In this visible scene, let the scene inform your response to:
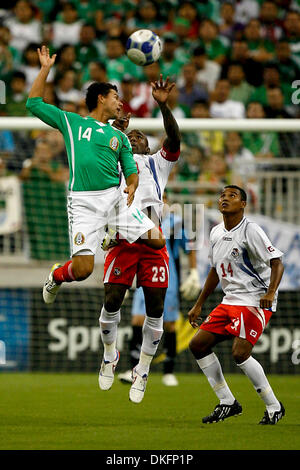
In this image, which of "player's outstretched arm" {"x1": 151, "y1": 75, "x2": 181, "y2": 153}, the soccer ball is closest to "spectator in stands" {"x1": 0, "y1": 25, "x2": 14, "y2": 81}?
the soccer ball

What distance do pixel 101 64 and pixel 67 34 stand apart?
1767 mm

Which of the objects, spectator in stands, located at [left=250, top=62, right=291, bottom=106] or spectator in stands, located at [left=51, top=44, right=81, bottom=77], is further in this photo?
spectator in stands, located at [left=51, top=44, right=81, bottom=77]


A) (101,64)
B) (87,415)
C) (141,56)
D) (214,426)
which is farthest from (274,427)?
(101,64)

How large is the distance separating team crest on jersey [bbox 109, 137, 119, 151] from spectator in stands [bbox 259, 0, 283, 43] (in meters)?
9.47

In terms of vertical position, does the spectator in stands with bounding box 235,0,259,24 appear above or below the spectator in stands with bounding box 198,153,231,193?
above

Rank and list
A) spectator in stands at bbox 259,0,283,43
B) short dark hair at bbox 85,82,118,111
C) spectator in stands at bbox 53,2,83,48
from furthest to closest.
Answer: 1. spectator in stands at bbox 259,0,283,43
2. spectator in stands at bbox 53,2,83,48
3. short dark hair at bbox 85,82,118,111

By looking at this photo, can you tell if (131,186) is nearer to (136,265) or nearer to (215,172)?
(136,265)

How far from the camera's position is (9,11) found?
55.1 ft

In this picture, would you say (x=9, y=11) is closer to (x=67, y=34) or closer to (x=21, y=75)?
(x=67, y=34)

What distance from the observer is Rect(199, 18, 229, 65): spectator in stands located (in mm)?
16031

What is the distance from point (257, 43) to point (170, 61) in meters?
1.82

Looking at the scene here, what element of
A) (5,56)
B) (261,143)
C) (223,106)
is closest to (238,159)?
(261,143)

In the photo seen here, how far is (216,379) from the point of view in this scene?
300 inches

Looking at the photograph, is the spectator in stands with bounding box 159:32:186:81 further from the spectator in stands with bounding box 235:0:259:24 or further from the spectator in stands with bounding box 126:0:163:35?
the spectator in stands with bounding box 235:0:259:24
